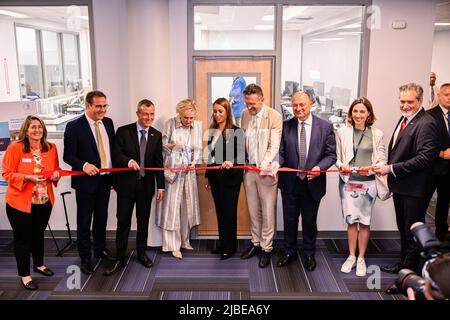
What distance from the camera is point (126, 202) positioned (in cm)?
400

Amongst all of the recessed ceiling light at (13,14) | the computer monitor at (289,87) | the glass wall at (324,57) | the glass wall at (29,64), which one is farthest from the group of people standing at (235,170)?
the recessed ceiling light at (13,14)

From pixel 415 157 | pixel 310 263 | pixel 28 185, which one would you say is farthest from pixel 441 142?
pixel 28 185

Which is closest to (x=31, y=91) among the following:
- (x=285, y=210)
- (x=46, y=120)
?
(x=46, y=120)

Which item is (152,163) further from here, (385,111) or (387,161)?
(385,111)

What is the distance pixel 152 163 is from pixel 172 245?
2.83 feet

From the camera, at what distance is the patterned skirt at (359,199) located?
388cm

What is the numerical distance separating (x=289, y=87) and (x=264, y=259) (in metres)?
1.76

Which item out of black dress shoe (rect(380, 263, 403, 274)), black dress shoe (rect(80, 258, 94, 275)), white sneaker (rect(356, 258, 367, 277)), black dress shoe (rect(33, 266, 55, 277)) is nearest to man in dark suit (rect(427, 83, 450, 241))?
black dress shoe (rect(380, 263, 403, 274))

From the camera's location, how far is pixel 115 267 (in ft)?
13.2

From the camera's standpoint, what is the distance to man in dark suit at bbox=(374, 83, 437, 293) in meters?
3.61

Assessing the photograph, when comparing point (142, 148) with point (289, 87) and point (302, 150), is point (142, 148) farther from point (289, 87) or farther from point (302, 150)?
point (289, 87)

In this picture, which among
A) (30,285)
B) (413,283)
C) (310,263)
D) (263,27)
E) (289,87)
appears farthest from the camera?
(289,87)

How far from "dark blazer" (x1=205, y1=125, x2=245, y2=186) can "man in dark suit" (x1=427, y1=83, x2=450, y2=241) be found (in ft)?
5.48

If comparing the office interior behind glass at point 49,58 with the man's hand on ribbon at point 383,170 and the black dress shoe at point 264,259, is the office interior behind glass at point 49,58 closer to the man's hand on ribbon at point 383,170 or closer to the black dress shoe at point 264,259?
the black dress shoe at point 264,259
